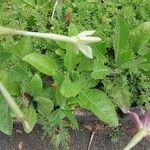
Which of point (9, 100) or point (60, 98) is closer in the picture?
point (9, 100)

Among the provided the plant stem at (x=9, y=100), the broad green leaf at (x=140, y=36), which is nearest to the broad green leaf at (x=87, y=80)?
the broad green leaf at (x=140, y=36)

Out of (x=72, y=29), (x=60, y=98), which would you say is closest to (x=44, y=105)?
(x=60, y=98)

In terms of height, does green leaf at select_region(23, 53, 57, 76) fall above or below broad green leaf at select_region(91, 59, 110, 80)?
above

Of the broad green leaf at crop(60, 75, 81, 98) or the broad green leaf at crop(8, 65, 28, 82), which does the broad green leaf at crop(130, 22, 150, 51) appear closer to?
the broad green leaf at crop(60, 75, 81, 98)

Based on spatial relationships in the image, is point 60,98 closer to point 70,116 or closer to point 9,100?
point 70,116

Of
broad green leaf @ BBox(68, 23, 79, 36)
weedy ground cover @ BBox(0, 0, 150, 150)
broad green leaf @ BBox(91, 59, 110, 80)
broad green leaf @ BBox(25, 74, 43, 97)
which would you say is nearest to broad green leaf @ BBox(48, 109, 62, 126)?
weedy ground cover @ BBox(0, 0, 150, 150)

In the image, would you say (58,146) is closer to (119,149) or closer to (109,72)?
(119,149)
